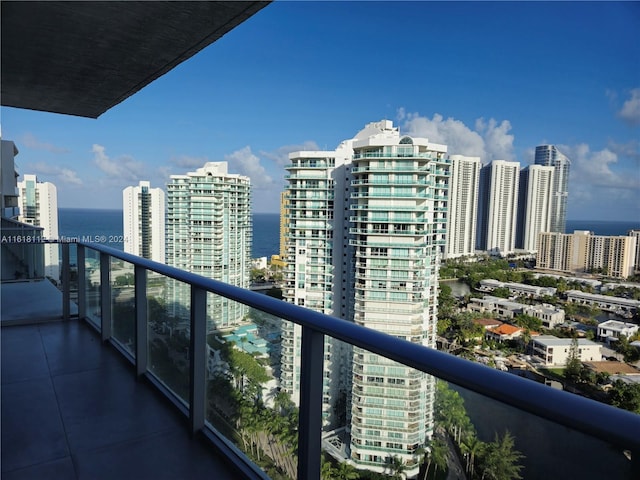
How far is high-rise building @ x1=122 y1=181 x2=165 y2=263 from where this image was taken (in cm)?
3009

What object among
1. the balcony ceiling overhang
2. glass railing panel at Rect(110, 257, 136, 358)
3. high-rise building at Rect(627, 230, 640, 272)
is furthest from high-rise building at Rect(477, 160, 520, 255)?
glass railing panel at Rect(110, 257, 136, 358)

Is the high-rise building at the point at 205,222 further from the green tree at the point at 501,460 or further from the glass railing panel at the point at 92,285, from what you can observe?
the green tree at the point at 501,460

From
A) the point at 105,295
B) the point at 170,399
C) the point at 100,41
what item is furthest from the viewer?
the point at 105,295

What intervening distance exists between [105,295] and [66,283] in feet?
3.86

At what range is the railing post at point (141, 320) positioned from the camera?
3002 millimetres

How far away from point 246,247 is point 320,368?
3543 cm

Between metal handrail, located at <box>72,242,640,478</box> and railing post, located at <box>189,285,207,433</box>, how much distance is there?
0.45 ft

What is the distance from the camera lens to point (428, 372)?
1.00m

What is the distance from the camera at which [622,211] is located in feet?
140

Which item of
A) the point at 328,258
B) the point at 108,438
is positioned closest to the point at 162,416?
the point at 108,438

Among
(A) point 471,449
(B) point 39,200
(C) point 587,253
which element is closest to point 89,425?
(A) point 471,449

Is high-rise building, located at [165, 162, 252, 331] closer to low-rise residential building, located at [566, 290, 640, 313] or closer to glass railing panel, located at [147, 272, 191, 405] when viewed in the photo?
glass railing panel, located at [147, 272, 191, 405]

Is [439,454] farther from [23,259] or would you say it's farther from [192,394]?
[23,259]

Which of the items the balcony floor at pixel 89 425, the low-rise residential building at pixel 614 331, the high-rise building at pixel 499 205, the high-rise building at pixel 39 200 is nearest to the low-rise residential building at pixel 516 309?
the low-rise residential building at pixel 614 331
